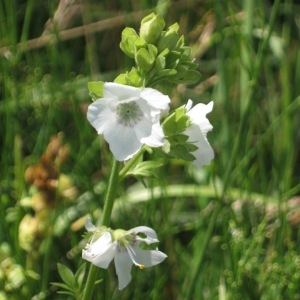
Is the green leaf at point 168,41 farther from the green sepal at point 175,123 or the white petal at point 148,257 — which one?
the white petal at point 148,257

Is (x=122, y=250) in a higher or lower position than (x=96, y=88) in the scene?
lower

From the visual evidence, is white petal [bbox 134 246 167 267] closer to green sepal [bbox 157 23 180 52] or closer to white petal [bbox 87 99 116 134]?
white petal [bbox 87 99 116 134]

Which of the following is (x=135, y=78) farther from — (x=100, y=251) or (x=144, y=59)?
(x=100, y=251)

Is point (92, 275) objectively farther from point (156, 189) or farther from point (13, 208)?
point (156, 189)

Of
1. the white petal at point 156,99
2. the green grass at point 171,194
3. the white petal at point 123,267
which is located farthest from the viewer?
the green grass at point 171,194

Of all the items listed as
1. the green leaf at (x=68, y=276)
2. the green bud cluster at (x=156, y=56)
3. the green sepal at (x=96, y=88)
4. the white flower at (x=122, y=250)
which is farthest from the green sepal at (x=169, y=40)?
the green leaf at (x=68, y=276)

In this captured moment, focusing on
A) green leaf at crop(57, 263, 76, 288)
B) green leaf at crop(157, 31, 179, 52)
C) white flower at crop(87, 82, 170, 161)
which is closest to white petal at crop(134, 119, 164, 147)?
white flower at crop(87, 82, 170, 161)

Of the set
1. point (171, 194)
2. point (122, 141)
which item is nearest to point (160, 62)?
point (122, 141)
